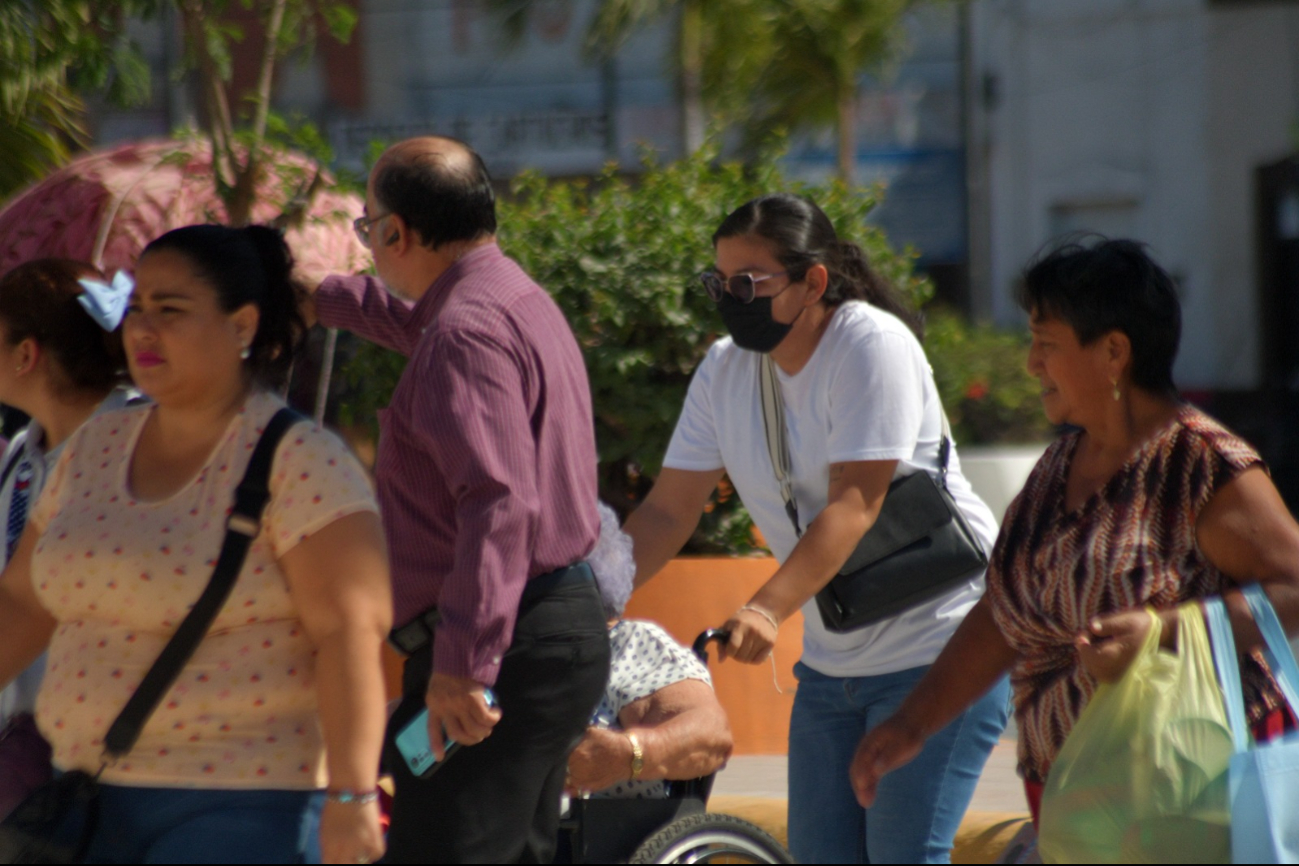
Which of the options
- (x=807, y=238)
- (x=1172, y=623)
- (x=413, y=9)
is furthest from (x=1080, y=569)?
(x=413, y=9)

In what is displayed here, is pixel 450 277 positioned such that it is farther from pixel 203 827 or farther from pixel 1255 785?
pixel 1255 785

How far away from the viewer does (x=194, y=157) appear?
21.9ft

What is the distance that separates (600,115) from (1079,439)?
21.9 meters

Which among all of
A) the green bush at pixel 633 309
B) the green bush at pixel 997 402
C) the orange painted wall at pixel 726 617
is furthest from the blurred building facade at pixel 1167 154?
the orange painted wall at pixel 726 617

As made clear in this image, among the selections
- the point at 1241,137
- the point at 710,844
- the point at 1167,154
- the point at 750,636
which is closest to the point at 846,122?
the point at 1167,154

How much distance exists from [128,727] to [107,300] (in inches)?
40.2

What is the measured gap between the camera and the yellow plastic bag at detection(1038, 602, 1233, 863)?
7.61 ft

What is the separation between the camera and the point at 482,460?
261 cm

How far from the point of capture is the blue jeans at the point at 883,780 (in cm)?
323

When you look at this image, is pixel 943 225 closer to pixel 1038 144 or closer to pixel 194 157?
pixel 1038 144

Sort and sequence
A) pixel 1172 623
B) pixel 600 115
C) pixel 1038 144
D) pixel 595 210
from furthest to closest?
pixel 600 115 < pixel 1038 144 < pixel 595 210 < pixel 1172 623

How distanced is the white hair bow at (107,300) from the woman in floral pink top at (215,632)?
1.75 feet

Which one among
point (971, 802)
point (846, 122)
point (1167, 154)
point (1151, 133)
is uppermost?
point (846, 122)

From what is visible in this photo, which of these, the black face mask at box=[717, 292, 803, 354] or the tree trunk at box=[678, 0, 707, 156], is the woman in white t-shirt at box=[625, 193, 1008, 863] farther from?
the tree trunk at box=[678, 0, 707, 156]
